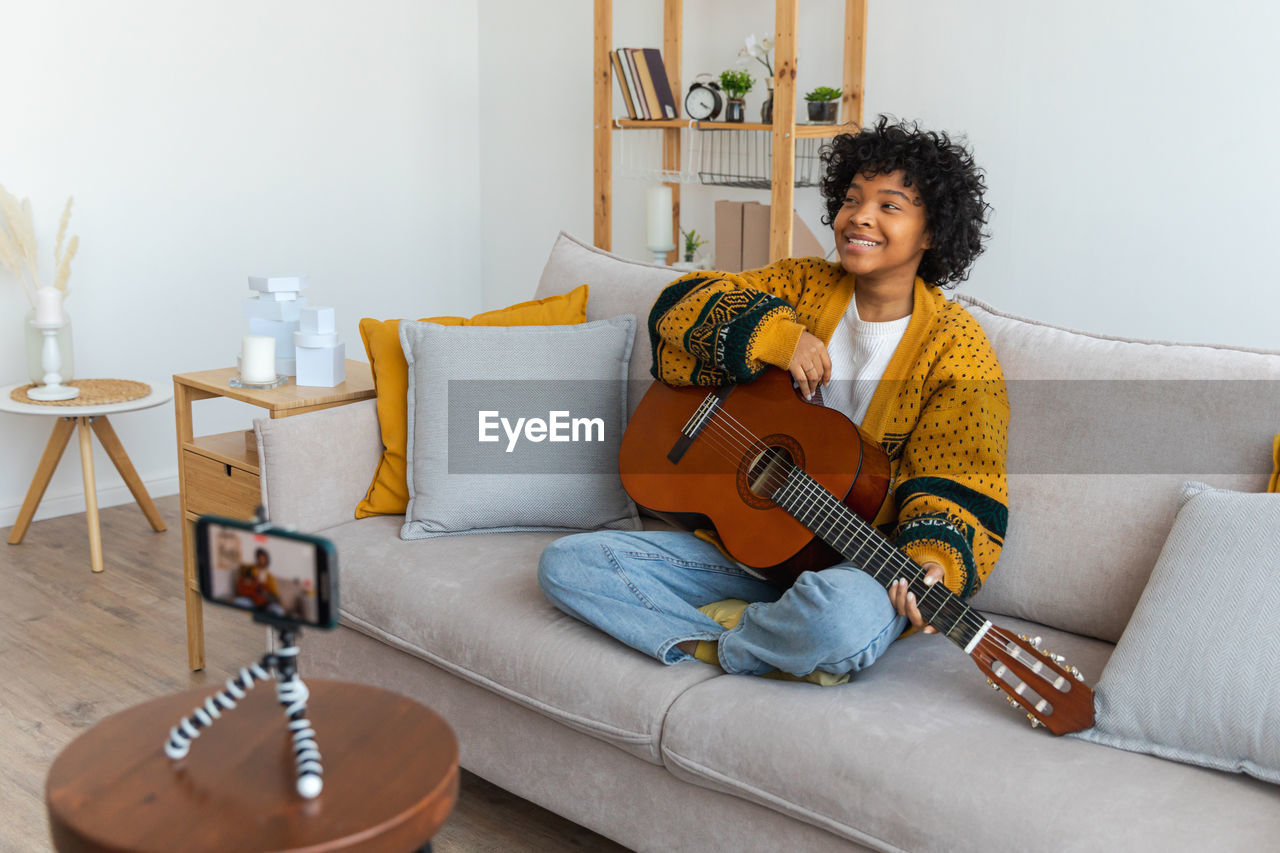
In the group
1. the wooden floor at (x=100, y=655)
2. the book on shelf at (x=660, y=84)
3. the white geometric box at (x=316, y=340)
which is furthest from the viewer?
the book on shelf at (x=660, y=84)

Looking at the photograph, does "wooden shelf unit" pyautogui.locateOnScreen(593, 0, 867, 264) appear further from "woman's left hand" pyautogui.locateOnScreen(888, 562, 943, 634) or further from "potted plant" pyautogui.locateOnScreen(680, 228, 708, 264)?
"woman's left hand" pyautogui.locateOnScreen(888, 562, 943, 634)

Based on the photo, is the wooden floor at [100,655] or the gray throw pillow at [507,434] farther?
the gray throw pillow at [507,434]

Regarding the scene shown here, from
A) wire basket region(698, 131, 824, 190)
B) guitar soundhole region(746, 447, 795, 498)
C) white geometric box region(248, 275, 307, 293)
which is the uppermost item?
wire basket region(698, 131, 824, 190)

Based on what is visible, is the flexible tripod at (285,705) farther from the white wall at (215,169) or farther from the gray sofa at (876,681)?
the white wall at (215,169)

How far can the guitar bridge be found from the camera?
1845 mm

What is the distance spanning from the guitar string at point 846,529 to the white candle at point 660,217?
1.67 metres

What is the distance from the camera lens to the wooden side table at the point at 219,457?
2131 millimetres

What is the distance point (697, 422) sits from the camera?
1.85 metres

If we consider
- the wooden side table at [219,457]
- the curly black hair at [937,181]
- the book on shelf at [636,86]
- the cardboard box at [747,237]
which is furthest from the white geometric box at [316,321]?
the book on shelf at [636,86]

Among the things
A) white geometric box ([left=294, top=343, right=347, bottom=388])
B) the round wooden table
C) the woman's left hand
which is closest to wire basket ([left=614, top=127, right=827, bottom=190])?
white geometric box ([left=294, top=343, right=347, bottom=388])

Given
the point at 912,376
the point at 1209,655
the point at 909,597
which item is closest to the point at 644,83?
the point at 912,376

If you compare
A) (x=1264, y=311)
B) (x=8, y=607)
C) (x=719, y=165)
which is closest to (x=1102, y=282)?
(x=1264, y=311)

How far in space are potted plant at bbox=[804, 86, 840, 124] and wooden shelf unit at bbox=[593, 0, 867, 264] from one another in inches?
1.7

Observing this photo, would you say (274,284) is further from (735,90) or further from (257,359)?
(735,90)
